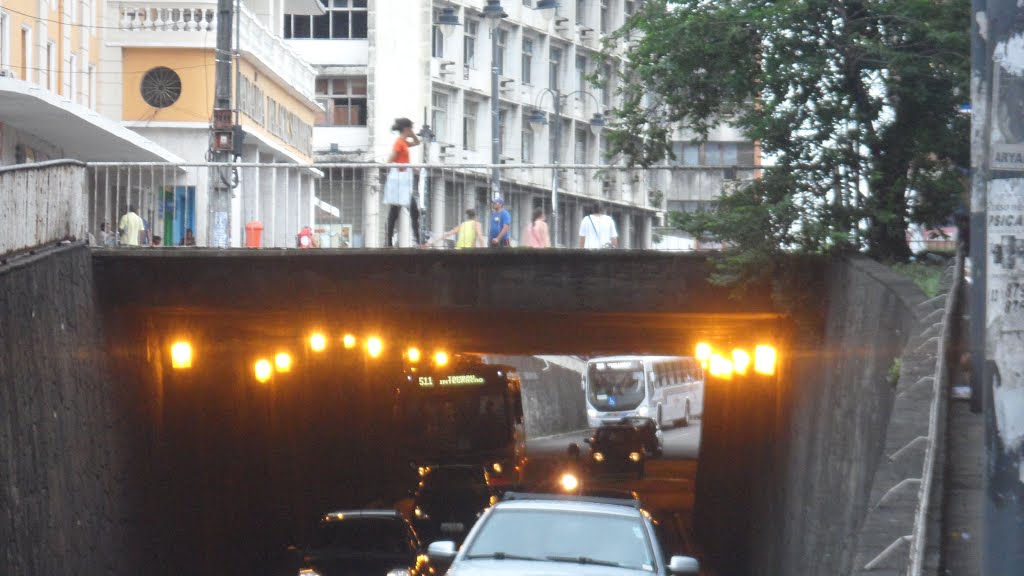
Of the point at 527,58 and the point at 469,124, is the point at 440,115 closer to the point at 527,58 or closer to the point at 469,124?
the point at 469,124

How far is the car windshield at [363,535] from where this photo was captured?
19.8 m

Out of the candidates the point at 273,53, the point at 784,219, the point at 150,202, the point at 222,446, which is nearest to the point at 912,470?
the point at 784,219

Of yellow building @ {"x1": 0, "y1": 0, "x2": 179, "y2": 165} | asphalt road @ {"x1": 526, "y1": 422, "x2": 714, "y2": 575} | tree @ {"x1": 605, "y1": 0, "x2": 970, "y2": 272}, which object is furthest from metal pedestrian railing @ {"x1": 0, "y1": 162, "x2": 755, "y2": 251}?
yellow building @ {"x1": 0, "y1": 0, "x2": 179, "y2": 165}

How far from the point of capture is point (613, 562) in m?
13.3

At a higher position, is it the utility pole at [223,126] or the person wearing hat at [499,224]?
the utility pole at [223,126]

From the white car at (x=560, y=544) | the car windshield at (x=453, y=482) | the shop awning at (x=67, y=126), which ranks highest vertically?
the shop awning at (x=67, y=126)

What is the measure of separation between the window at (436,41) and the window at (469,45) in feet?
5.28

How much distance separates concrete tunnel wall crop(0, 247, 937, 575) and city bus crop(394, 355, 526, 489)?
559 centimetres

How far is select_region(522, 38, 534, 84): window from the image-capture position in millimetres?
72062

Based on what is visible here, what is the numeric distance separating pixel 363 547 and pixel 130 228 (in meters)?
6.37

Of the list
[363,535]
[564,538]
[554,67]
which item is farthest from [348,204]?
[554,67]

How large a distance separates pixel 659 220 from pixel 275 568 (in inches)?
390

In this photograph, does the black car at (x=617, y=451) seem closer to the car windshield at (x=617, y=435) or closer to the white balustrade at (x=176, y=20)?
the car windshield at (x=617, y=435)

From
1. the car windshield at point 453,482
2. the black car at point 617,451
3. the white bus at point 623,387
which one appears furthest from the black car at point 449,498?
the white bus at point 623,387
